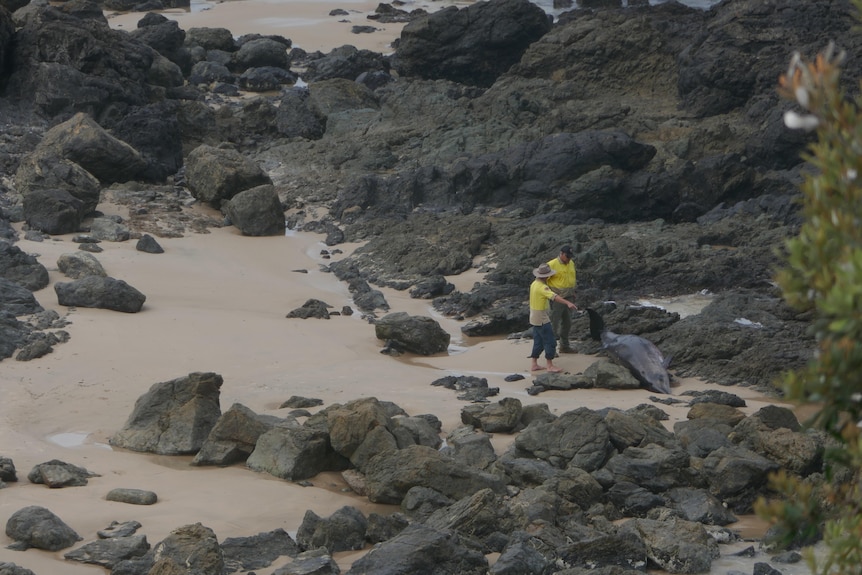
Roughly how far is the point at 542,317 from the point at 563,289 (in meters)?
0.99

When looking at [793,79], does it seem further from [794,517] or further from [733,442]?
[733,442]

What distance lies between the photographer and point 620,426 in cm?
1025

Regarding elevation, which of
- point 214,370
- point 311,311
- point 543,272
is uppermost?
point 543,272

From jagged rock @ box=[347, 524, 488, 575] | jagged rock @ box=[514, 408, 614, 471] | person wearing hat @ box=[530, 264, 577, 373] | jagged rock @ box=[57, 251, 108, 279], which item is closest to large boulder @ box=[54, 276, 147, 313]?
jagged rock @ box=[57, 251, 108, 279]

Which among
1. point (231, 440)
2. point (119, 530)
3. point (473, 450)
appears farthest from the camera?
point (231, 440)

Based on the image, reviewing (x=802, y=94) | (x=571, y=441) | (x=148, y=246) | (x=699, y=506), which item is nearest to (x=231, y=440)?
(x=571, y=441)

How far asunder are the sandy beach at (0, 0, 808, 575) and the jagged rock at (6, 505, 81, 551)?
0.08 metres

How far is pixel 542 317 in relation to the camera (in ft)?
Result: 43.5

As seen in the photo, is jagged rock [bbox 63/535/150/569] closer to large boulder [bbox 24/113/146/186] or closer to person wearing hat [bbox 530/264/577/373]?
person wearing hat [bbox 530/264/577/373]

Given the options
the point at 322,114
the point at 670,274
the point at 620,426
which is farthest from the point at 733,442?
the point at 322,114

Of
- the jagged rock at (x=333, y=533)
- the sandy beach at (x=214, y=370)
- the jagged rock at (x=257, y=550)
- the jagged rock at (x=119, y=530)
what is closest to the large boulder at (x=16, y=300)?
the sandy beach at (x=214, y=370)

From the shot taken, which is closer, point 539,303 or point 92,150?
point 539,303

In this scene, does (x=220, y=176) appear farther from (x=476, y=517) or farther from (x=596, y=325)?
(x=476, y=517)

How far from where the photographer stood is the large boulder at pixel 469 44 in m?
30.8
